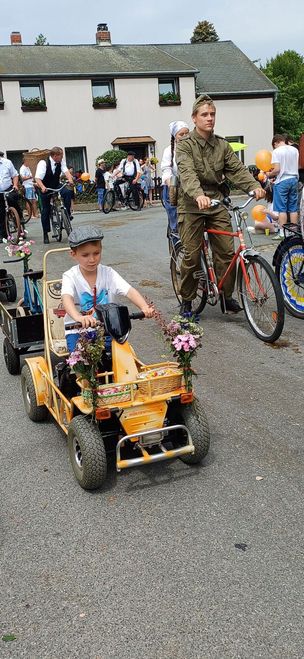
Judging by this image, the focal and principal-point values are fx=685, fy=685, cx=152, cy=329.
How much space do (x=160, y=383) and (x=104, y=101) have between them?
1374 inches

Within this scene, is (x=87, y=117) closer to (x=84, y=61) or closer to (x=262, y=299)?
(x=84, y=61)

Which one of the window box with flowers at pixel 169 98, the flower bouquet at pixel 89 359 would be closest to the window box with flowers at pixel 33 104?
the window box with flowers at pixel 169 98

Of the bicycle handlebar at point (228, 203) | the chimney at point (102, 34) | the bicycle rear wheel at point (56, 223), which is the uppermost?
the chimney at point (102, 34)

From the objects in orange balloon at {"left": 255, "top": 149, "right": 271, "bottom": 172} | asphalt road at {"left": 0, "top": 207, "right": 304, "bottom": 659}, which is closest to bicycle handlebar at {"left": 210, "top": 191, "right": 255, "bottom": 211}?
asphalt road at {"left": 0, "top": 207, "right": 304, "bottom": 659}

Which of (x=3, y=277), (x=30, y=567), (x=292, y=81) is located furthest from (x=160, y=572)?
(x=292, y=81)

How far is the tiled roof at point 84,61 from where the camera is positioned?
34969 mm

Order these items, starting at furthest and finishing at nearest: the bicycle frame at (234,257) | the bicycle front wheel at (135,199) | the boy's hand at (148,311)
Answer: the bicycle front wheel at (135,199)
the bicycle frame at (234,257)
the boy's hand at (148,311)

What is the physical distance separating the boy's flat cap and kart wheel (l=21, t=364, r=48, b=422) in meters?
1.05

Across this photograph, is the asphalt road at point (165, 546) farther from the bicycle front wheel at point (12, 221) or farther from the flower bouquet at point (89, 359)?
the bicycle front wheel at point (12, 221)

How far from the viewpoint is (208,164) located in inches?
253

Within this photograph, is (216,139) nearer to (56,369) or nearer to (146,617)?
(56,369)

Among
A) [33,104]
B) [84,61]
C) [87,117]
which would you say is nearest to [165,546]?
[33,104]

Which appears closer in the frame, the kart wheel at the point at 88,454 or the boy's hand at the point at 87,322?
the kart wheel at the point at 88,454

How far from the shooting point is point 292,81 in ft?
209
